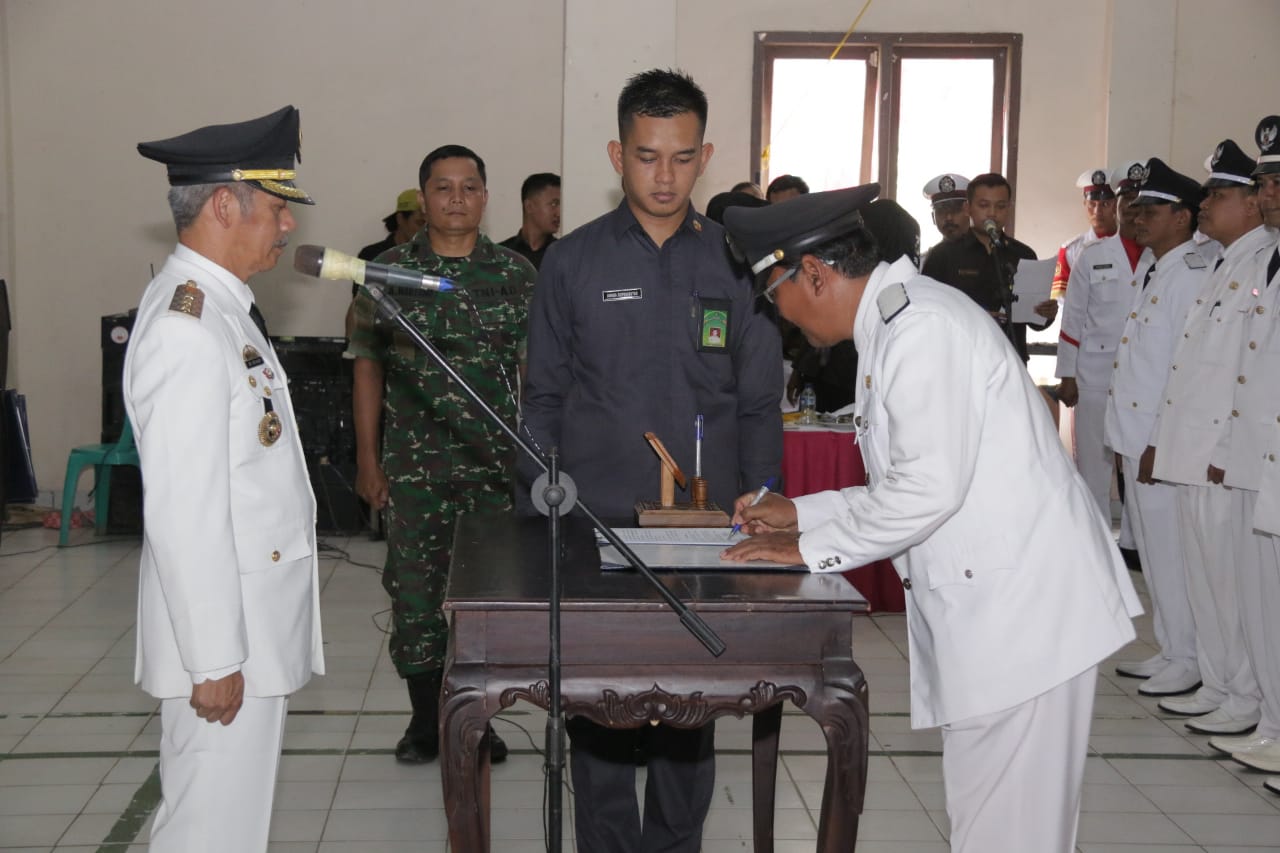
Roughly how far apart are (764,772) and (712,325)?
1.04m

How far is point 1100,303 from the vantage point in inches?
257

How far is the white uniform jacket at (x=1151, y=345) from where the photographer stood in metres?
4.97

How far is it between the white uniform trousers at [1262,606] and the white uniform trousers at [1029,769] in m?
2.16

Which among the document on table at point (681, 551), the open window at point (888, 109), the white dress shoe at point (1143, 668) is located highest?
the open window at point (888, 109)

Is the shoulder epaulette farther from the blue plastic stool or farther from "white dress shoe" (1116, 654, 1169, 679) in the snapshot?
the blue plastic stool

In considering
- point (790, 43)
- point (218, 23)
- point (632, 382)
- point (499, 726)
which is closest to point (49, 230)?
point (218, 23)

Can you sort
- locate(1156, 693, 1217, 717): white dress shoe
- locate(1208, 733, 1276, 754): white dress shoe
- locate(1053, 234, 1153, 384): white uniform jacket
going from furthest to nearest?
locate(1053, 234, 1153, 384): white uniform jacket < locate(1156, 693, 1217, 717): white dress shoe < locate(1208, 733, 1276, 754): white dress shoe

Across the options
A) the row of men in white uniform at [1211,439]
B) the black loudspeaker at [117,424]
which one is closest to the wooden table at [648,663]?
the row of men in white uniform at [1211,439]

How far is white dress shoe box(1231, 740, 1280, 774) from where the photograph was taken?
12.9ft

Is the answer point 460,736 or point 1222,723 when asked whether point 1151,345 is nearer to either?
point 1222,723

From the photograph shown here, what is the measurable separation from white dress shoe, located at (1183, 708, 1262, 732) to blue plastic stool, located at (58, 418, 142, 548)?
5.32 m

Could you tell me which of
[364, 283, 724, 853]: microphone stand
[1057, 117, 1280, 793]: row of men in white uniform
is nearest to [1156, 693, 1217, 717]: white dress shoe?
[1057, 117, 1280, 793]: row of men in white uniform

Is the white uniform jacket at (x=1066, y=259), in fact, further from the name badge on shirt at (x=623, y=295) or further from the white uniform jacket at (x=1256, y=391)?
the name badge on shirt at (x=623, y=295)

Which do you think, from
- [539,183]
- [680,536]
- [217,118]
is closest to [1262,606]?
[680,536]
